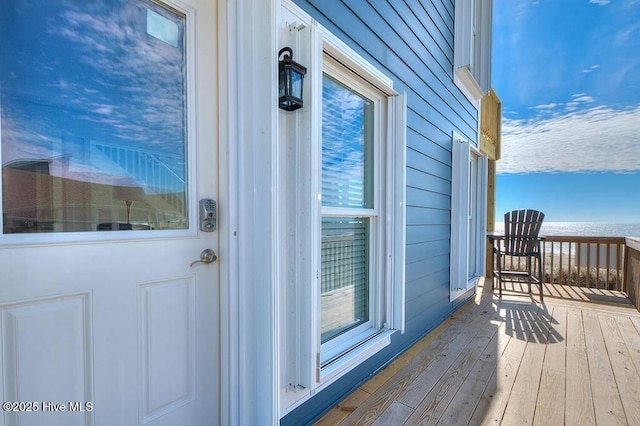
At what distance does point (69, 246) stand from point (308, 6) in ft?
4.60

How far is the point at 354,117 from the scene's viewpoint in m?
1.86

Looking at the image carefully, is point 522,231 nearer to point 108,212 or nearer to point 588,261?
point 588,261

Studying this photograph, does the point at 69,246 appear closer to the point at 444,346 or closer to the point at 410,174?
the point at 410,174

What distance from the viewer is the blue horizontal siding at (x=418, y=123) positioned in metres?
1.63

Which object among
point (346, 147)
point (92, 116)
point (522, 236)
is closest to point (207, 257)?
point (92, 116)

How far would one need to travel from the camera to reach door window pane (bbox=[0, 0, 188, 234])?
0.78 m

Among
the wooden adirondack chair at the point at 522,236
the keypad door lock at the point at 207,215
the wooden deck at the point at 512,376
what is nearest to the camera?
the keypad door lock at the point at 207,215

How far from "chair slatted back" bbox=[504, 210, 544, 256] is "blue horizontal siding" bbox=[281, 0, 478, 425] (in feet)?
4.94

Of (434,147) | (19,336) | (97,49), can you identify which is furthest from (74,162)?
(434,147)

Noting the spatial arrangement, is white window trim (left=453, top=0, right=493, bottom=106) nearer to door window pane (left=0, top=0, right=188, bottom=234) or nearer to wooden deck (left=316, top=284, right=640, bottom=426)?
wooden deck (left=316, top=284, right=640, bottom=426)

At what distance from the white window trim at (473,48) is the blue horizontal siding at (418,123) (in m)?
0.13

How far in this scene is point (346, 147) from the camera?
1.80 metres

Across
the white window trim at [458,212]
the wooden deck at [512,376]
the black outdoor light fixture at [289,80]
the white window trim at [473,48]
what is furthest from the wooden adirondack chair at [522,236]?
the black outdoor light fixture at [289,80]

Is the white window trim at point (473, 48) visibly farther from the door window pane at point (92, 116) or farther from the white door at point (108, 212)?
the door window pane at point (92, 116)
